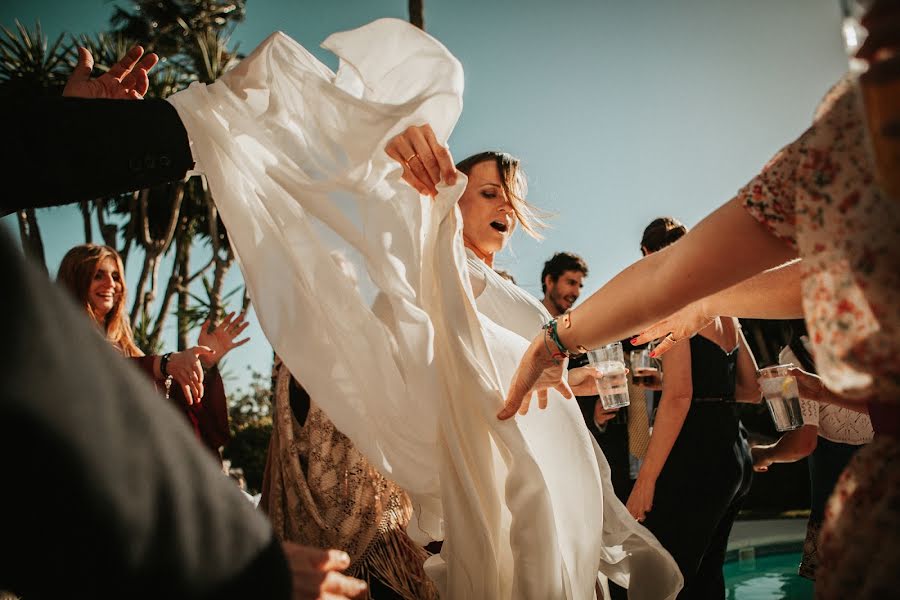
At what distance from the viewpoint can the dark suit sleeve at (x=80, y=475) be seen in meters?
0.49

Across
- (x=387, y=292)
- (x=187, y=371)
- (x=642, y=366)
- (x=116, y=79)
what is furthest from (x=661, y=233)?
(x=116, y=79)

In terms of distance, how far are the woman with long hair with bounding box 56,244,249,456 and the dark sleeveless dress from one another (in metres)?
2.31

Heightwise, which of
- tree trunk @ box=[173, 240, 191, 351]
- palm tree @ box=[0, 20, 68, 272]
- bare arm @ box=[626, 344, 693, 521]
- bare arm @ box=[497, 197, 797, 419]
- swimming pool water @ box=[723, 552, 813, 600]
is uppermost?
palm tree @ box=[0, 20, 68, 272]

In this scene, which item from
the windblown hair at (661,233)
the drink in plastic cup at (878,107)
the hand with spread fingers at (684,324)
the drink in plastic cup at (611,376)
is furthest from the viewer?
the windblown hair at (661,233)

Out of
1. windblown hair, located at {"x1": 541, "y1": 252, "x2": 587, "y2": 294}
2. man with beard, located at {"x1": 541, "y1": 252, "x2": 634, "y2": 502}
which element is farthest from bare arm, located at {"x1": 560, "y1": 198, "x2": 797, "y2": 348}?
windblown hair, located at {"x1": 541, "y1": 252, "x2": 587, "y2": 294}

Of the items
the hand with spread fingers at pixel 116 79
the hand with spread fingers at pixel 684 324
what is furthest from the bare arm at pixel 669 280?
the hand with spread fingers at pixel 116 79

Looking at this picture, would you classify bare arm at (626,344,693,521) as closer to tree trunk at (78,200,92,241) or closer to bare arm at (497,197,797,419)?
bare arm at (497,197,797,419)

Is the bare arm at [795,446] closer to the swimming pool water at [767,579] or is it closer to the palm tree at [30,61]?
the swimming pool water at [767,579]

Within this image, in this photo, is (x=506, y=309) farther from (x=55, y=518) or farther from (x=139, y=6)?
(x=139, y=6)

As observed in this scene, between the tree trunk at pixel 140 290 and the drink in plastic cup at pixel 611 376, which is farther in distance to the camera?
the tree trunk at pixel 140 290

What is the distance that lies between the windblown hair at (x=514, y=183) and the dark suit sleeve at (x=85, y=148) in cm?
143

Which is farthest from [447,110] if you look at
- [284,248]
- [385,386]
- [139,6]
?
[139,6]

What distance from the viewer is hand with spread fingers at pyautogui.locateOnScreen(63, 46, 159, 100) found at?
2.31 m

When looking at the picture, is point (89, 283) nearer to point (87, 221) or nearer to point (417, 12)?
point (417, 12)
